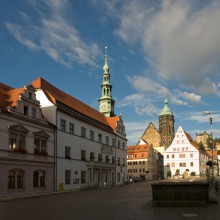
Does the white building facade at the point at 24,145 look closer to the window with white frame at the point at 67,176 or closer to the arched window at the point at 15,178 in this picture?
the arched window at the point at 15,178

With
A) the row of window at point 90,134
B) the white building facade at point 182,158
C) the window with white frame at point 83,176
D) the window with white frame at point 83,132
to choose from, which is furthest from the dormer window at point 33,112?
the white building facade at point 182,158

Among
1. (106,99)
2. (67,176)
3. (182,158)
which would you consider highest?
(106,99)

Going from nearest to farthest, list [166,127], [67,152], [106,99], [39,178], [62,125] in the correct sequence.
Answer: [39,178] < [62,125] < [67,152] < [106,99] < [166,127]

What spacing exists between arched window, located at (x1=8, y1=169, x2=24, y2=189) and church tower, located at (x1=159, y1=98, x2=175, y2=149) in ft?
387

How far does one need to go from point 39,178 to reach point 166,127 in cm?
11721

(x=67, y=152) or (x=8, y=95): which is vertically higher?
(x=8, y=95)

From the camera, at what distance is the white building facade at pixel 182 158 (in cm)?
11056

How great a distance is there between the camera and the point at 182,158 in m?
112

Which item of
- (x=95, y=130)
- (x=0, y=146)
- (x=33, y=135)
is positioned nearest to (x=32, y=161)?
(x=33, y=135)

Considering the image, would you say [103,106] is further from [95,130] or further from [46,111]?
[46,111]

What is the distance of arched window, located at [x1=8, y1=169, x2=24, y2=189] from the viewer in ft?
118

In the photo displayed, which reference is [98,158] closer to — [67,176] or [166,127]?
[67,176]

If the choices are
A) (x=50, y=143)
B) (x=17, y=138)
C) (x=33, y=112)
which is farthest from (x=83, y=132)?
(x=17, y=138)

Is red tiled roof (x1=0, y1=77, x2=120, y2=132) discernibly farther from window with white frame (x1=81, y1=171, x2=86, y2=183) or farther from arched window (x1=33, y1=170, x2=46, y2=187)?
window with white frame (x1=81, y1=171, x2=86, y2=183)
